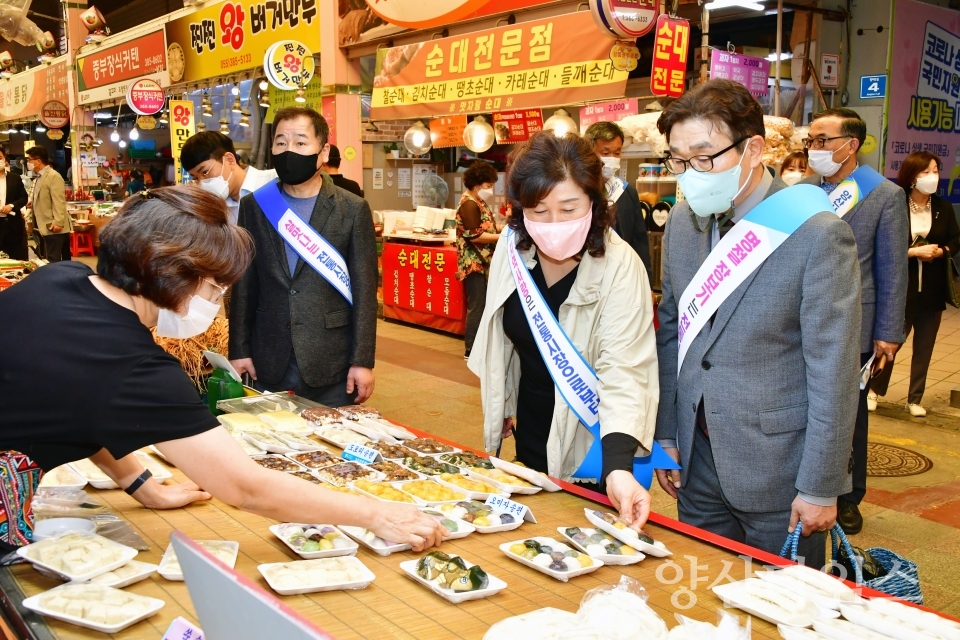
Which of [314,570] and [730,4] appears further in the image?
[730,4]

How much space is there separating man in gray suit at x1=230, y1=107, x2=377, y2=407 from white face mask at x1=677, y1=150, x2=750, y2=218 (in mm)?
1647

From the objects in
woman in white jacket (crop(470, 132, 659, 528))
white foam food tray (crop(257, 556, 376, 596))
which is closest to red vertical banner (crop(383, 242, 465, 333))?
woman in white jacket (crop(470, 132, 659, 528))

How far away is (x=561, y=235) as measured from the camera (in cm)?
223

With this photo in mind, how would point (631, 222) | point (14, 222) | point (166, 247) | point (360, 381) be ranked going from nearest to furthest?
1. point (166, 247)
2. point (360, 381)
3. point (631, 222)
4. point (14, 222)

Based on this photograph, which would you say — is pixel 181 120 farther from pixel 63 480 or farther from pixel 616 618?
pixel 616 618

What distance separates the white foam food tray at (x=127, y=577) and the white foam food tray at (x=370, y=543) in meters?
0.42

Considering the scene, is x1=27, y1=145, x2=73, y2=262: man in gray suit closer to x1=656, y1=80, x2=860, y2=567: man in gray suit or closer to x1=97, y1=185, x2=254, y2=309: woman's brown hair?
x1=97, y1=185, x2=254, y2=309: woman's brown hair

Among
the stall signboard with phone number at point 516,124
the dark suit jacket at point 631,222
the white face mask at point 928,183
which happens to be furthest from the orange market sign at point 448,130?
the white face mask at point 928,183

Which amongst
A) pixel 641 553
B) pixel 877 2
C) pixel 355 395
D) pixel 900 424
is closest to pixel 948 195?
pixel 877 2

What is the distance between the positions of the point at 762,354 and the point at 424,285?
24.5ft

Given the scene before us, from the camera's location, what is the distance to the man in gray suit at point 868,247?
151 inches

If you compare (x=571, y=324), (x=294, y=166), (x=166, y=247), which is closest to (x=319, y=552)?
(x=166, y=247)

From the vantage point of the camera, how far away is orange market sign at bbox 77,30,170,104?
1460cm

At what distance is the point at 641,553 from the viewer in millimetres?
1799
